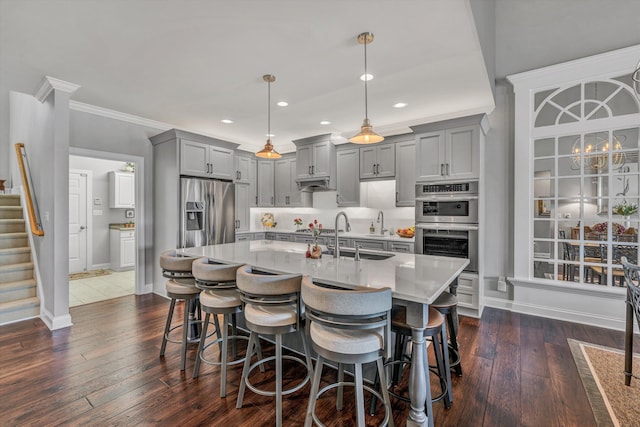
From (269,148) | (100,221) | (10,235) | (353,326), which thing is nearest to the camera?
(353,326)

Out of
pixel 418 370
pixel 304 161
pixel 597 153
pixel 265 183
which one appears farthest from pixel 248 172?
pixel 597 153

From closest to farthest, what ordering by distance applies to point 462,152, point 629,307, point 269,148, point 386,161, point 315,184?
point 629,307 < point 269,148 < point 462,152 < point 386,161 < point 315,184

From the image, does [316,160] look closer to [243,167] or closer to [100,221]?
[243,167]

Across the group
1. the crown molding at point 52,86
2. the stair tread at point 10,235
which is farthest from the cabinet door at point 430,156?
the stair tread at point 10,235

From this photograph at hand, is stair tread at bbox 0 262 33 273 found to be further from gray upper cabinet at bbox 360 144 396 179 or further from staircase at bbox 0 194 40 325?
gray upper cabinet at bbox 360 144 396 179

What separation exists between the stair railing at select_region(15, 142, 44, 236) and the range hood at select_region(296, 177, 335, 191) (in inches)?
147

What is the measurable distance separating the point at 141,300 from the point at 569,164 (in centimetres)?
595

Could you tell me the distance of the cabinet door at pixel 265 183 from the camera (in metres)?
6.24

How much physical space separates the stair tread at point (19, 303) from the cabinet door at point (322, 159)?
423 cm

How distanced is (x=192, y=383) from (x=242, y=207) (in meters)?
3.87

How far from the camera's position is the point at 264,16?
218 cm

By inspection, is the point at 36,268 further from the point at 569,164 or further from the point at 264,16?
the point at 569,164

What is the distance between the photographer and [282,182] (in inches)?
245

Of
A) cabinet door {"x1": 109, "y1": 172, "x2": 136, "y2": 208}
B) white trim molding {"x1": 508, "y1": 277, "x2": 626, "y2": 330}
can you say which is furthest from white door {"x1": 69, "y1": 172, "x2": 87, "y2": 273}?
white trim molding {"x1": 508, "y1": 277, "x2": 626, "y2": 330}
